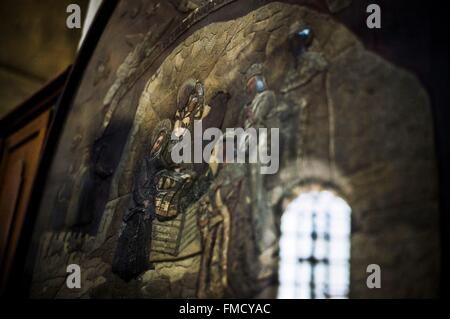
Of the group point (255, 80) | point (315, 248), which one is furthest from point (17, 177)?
point (315, 248)

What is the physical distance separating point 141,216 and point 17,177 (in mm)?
3849

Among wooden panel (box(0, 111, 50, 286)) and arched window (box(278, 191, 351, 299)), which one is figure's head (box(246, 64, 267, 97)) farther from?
wooden panel (box(0, 111, 50, 286))

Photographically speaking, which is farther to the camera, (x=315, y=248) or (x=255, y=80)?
(x=255, y=80)

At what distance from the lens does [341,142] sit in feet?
7.29

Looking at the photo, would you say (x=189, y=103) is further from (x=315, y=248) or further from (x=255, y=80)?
(x=315, y=248)

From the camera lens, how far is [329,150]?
7.41 feet

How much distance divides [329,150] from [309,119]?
0.76 feet

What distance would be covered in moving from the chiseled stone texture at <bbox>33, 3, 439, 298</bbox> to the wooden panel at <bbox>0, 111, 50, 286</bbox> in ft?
9.87

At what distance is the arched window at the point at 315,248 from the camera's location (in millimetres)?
2082

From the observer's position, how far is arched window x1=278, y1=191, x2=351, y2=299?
208cm

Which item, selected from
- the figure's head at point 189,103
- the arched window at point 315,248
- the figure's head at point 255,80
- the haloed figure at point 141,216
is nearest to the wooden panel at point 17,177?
the haloed figure at point 141,216

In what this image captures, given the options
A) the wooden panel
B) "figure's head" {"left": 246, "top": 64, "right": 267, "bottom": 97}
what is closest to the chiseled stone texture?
"figure's head" {"left": 246, "top": 64, "right": 267, "bottom": 97}

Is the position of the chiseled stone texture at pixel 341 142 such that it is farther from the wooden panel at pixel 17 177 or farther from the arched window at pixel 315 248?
the wooden panel at pixel 17 177

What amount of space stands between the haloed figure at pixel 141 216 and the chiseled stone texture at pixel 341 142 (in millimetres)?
112
